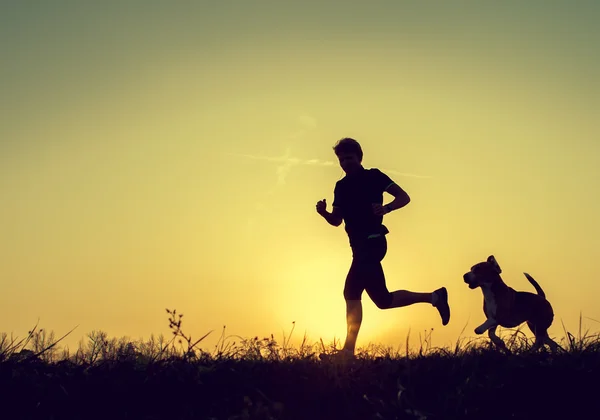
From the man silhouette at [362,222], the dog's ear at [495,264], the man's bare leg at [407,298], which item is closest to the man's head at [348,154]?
the man silhouette at [362,222]

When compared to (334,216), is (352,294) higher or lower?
lower

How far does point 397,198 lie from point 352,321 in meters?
1.62

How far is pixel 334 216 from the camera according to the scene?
900cm

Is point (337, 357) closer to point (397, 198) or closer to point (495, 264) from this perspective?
point (397, 198)

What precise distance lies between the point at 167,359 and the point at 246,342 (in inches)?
34.5

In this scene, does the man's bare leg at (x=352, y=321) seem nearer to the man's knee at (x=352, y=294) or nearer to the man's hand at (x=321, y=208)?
the man's knee at (x=352, y=294)

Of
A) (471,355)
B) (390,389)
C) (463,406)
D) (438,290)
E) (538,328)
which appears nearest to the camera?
(463,406)

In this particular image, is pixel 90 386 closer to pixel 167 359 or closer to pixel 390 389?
pixel 167 359

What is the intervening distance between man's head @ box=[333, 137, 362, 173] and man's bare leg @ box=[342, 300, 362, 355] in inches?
67.7

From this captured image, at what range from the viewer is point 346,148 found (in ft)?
29.5

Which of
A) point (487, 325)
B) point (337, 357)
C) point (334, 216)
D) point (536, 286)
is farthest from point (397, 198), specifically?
point (536, 286)

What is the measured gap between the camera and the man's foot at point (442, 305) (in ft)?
30.3

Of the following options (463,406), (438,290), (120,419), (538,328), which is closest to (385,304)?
(438,290)

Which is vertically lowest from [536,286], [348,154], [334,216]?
[536,286]
